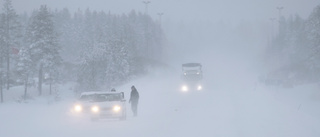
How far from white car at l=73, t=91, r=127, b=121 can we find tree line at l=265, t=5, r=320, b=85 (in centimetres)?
5178

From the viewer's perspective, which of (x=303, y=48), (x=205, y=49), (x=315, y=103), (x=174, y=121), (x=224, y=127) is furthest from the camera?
(x=205, y=49)

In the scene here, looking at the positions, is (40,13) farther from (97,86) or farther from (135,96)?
(135,96)

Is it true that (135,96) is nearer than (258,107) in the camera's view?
Yes

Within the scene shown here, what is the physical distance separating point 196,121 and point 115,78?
168 feet

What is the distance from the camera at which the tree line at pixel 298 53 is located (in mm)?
70381

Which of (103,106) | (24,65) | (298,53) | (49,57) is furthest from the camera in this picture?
(298,53)

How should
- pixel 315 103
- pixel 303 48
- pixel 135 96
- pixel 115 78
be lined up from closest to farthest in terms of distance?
pixel 135 96 < pixel 315 103 < pixel 115 78 < pixel 303 48

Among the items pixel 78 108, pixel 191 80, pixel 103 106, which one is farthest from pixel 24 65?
pixel 103 106

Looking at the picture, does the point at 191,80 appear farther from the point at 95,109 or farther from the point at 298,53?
the point at 298,53

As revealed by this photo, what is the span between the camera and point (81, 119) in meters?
22.0

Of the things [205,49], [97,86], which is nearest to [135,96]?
[97,86]

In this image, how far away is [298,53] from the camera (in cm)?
9856

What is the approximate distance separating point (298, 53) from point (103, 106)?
85.2 m

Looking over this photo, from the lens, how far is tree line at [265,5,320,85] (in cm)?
7038
